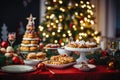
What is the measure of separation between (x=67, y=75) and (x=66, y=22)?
4.85 m

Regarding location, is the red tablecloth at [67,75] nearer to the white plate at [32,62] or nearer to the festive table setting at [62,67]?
the festive table setting at [62,67]

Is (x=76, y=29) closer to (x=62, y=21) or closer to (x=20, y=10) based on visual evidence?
(x=62, y=21)

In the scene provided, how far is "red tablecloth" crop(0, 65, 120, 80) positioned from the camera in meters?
2.46

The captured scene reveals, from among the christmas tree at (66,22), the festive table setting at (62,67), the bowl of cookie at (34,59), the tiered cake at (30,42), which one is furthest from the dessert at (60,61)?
the christmas tree at (66,22)

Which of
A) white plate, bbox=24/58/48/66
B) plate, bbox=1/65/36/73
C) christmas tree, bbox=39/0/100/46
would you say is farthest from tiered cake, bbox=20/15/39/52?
christmas tree, bbox=39/0/100/46

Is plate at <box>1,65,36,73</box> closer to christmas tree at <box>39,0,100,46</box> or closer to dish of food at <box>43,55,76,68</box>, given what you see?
dish of food at <box>43,55,76,68</box>

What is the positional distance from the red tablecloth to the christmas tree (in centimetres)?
455

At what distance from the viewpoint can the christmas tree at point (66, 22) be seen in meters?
7.29

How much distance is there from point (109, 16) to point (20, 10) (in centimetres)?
275

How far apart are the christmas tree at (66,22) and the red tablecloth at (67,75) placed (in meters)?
4.55

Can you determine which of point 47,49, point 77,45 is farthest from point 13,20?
point 77,45

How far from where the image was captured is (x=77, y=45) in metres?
3.16

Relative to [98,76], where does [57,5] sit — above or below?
above

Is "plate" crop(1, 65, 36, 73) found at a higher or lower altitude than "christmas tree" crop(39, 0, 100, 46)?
lower
